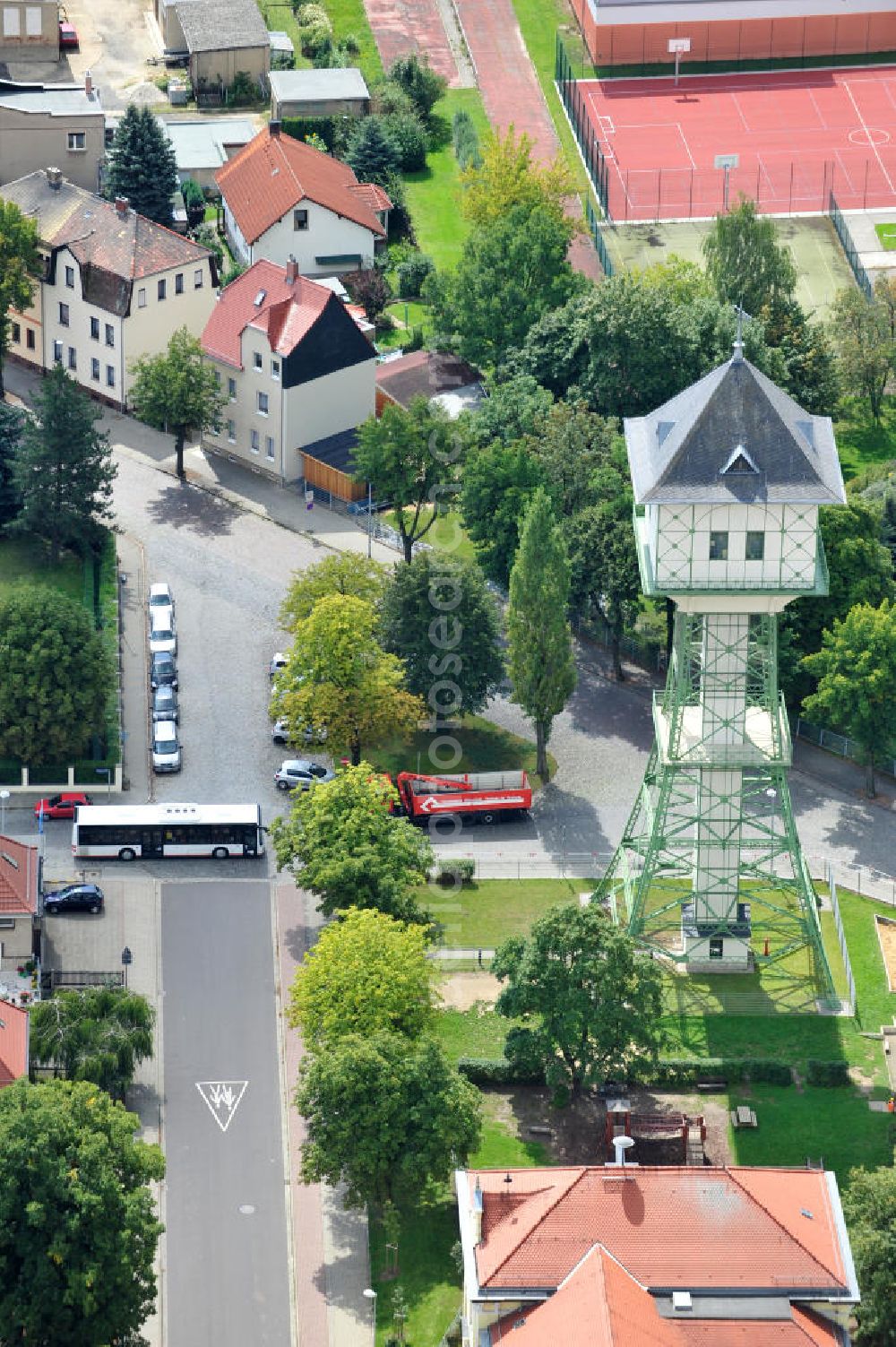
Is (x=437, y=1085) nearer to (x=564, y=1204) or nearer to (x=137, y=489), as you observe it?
(x=564, y=1204)

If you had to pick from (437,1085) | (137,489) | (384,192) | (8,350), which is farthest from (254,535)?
(437,1085)

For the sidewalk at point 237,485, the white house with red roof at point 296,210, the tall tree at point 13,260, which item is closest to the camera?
the sidewalk at point 237,485

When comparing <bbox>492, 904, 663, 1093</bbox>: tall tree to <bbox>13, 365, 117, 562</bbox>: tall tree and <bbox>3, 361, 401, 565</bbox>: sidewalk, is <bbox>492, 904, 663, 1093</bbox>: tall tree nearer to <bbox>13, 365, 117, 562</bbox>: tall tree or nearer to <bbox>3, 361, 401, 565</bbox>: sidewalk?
<bbox>3, 361, 401, 565</bbox>: sidewalk

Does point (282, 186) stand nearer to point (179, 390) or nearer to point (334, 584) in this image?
point (179, 390)

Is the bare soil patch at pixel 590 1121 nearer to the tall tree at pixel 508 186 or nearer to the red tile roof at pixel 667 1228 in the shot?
the red tile roof at pixel 667 1228

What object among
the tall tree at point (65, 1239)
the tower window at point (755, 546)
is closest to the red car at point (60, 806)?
the tall tree at point (65, 1239)

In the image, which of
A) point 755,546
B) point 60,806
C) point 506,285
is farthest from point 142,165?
point 755,546
